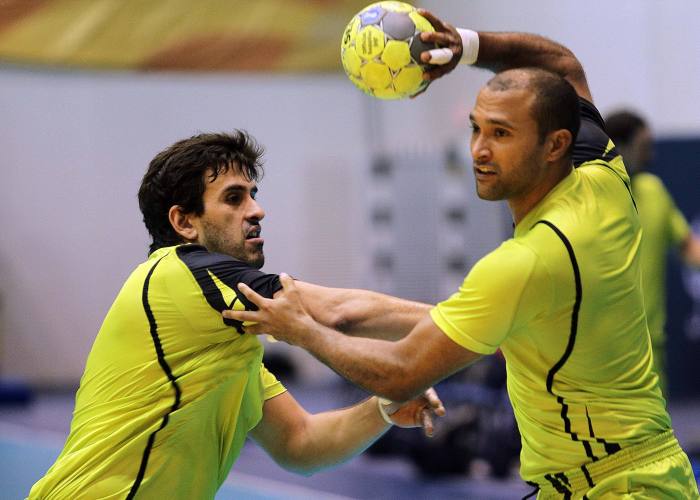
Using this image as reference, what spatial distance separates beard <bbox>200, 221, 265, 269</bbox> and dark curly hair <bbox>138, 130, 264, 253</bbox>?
3.4 inches

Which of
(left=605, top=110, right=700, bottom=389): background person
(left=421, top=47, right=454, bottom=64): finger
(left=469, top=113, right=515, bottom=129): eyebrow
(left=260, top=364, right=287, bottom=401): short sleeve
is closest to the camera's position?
(left=469, top=113, right=515, bottom=129): eyebrow

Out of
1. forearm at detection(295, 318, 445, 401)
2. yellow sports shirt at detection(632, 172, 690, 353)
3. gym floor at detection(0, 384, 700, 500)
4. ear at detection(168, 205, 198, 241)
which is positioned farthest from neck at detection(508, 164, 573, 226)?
yellow sports shirt at detection(632, 172, 690, 353)

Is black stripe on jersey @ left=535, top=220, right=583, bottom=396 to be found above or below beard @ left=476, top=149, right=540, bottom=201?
below

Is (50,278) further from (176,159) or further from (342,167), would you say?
(176,159)

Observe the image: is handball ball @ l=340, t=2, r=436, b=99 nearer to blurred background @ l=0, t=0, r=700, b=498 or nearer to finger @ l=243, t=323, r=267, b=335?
finger @ l=243, t=323, r=267, b=335

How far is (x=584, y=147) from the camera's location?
13.5 ft

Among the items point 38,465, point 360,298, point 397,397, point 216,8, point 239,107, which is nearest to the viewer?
point 397,397

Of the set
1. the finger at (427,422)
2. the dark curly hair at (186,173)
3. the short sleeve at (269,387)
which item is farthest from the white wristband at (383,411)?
the dark curly hair at (186,173)

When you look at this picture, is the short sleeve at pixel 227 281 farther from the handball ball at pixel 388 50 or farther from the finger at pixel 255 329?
the handball ball at pixel 388 50

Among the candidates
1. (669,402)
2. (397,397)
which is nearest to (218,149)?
(397,397)

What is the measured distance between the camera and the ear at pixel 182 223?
4230 millimetres

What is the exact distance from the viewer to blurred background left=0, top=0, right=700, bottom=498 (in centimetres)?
1249

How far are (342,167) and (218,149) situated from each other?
12.0 meters

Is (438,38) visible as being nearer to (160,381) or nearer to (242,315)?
(242,315)
